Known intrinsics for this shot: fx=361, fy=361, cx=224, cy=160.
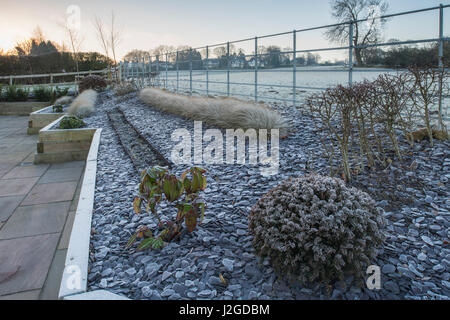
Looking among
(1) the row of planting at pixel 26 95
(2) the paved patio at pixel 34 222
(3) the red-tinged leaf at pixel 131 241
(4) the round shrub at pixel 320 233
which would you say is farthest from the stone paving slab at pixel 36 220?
(1) the row of planting at pixel 26 95

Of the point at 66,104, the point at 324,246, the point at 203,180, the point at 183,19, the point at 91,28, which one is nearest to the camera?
the point at 324,246

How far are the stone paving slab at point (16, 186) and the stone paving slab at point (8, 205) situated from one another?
210 millimetres

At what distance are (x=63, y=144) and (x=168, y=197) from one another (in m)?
5.21

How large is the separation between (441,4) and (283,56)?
394 centimetres

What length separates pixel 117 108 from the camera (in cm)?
1038

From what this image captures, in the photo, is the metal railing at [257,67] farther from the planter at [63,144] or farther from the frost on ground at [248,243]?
the planter at [63,144]

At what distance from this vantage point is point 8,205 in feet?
14.4

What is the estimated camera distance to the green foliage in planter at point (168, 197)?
2.31 m

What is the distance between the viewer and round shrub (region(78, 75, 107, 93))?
1639 cm

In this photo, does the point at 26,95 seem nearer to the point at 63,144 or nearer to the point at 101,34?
the point at 101,34

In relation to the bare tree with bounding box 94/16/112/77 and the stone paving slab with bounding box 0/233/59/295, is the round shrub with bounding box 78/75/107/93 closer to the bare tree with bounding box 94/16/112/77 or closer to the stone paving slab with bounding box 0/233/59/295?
the bare tree with bounding box 94/16/112/77

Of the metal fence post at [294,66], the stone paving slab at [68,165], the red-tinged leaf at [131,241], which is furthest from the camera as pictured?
the metal fence post at [294,66]
